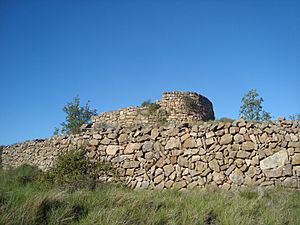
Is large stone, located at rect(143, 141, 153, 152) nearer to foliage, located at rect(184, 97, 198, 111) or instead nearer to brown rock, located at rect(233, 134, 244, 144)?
brown rock, located at rect(233, 134, 244, 144)

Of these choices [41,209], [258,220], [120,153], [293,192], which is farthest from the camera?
[120,153]

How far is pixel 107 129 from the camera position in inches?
422

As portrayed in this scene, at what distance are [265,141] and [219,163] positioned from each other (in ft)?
5.10

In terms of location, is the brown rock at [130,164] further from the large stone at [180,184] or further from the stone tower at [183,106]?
the stone tower at [183,106]

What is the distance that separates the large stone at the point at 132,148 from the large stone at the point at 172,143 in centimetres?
99

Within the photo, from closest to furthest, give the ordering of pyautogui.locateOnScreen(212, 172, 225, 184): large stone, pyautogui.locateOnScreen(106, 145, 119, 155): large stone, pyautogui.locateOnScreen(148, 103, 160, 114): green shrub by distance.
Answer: pyautogui.locateOnScreen(212, 172, 225, 184): large stone < pyautogui.locateOnScreen(106, 145, 119, 155): large stone < pyautogui.locateOnScreen(148, 103, 160, 114): green shrub

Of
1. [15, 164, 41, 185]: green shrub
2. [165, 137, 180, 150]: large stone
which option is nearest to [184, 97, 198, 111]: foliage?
[165, 137, 180, 150]: large stone

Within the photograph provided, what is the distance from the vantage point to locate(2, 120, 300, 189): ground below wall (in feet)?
29.9

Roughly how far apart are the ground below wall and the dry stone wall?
4236 mm

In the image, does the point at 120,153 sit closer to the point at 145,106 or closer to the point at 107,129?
the point at 107,129

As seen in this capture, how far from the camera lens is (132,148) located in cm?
1021

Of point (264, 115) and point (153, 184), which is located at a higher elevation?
point (264, 115)

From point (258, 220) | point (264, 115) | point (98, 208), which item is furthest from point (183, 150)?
point (264, 115)

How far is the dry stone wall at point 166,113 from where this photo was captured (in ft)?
48.5
